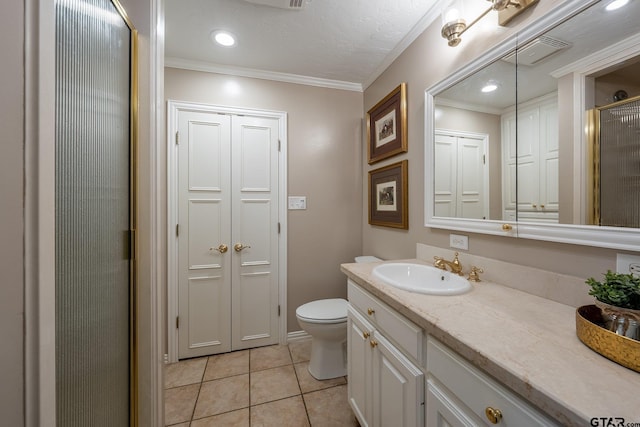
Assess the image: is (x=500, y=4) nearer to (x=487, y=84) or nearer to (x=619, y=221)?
(x=487, y=84)

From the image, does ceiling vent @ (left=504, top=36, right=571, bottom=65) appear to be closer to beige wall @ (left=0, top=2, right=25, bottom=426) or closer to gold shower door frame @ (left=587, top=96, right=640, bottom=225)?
gold shower door frame @ (left=587, top=96, right=640, bottom=225)

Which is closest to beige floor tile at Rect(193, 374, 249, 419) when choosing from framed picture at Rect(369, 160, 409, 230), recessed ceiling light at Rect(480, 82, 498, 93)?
framed picture at Rect(369, 160, 409, 230)

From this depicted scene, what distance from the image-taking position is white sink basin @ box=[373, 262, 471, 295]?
47.4 inches

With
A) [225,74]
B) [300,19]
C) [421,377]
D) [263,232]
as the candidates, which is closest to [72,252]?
[421,377]

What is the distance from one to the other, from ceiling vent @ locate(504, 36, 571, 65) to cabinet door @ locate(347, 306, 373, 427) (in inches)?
52.6

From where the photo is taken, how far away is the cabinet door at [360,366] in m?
1.18

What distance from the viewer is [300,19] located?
158 centimetres

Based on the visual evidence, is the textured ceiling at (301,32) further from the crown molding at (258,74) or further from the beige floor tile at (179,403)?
the beige floor tile at (179,403)

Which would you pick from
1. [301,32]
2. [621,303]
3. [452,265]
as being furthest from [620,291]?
[301,32]

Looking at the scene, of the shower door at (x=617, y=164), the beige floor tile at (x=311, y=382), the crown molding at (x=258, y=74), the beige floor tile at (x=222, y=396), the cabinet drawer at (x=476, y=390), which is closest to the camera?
the cabinet drawer at (x=476, y=390)

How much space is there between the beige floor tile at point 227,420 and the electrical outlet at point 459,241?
157 cm

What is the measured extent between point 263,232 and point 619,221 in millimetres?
2051

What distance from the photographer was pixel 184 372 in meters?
1.89

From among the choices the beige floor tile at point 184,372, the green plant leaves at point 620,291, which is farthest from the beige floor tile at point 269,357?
the green plant leaves at point 620,291
